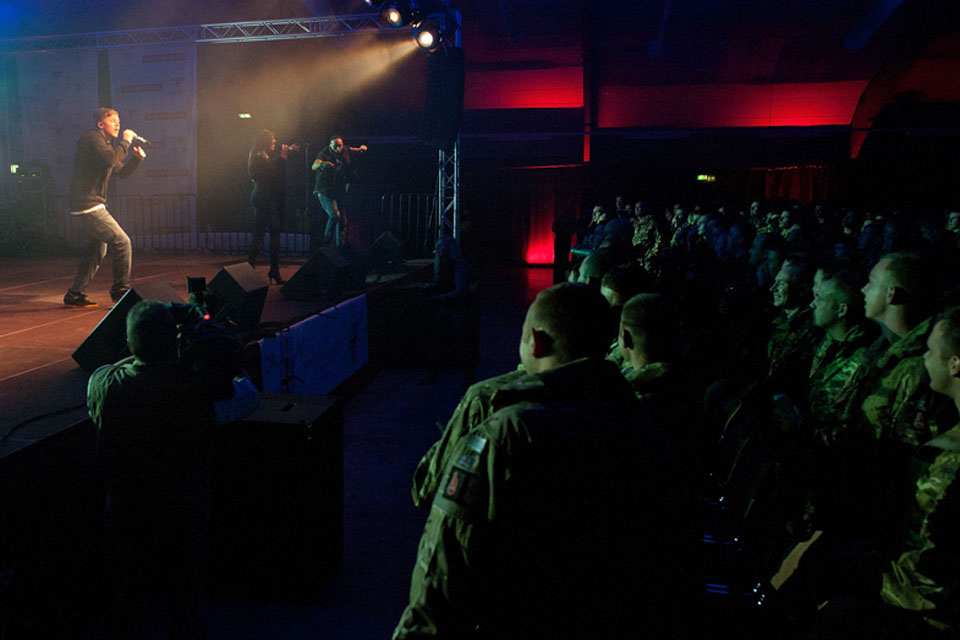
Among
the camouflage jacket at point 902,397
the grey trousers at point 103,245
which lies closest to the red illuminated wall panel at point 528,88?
the grey trousers at point 103,245

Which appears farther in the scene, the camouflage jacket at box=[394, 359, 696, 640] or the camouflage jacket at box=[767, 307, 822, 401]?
the camouflage jacket at box=[767, 307, 822, 401]

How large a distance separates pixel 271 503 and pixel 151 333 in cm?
106

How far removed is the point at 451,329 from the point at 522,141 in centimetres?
1017

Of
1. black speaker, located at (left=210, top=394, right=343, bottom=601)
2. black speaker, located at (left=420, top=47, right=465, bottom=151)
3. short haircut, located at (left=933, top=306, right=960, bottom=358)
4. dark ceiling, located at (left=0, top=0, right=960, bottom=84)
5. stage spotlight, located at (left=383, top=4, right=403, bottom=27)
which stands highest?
dark ceiling, located at (left=0, top=0, right=960, bottom=84)

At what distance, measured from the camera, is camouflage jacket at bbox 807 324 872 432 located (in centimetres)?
273

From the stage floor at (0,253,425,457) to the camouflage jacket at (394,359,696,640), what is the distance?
2.24 meters

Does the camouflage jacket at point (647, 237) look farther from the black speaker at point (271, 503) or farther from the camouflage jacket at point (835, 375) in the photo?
the black speaker at point (271, 503)

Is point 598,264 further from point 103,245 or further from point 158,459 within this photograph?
point 103,245

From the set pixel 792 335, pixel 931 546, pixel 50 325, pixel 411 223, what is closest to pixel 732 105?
pixel 411 223

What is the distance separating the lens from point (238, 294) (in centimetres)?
452

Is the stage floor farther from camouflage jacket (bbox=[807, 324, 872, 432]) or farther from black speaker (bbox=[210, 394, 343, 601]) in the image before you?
camouflage jacket (bbox=[807, 324, 872, 432])

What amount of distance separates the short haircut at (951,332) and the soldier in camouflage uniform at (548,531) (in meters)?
1.22

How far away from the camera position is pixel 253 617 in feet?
9.37

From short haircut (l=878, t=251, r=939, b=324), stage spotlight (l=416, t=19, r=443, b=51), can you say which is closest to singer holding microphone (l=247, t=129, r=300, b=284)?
stage spotlight (l=416, t=19, r=443, b=51)
